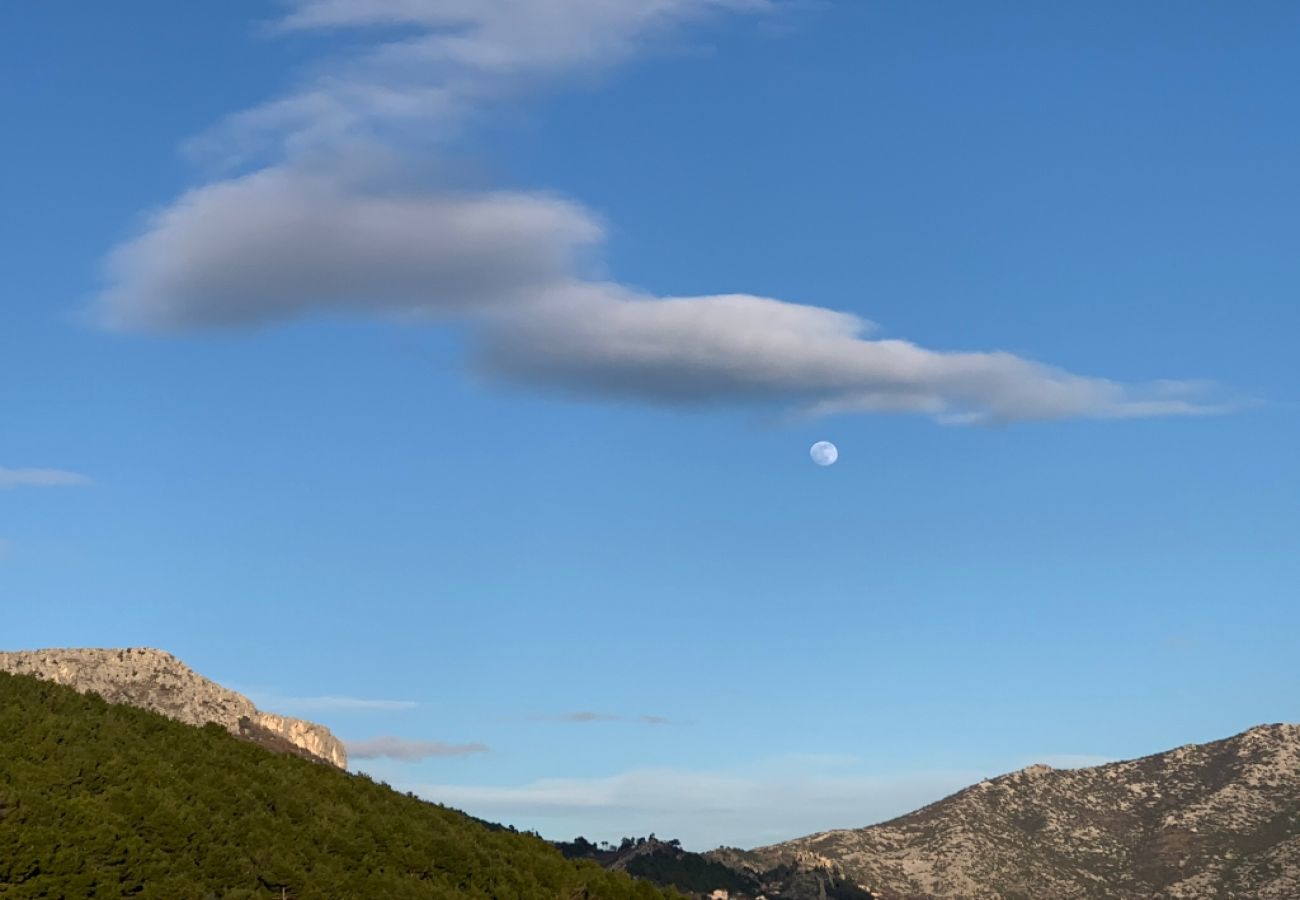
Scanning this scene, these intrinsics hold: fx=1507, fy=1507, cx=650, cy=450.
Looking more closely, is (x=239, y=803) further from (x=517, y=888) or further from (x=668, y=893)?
(x=668, y=893)

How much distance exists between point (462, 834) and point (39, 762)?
894 inches

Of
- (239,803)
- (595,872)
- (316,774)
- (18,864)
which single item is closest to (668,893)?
(595,872)

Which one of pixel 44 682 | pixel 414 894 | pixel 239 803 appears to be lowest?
pixel 414 894

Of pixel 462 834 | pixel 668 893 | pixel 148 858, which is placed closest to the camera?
pixel 148 858

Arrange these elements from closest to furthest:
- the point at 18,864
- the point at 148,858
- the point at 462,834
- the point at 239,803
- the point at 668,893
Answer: the point at 18,864 → the point at 148,858 → the point at 239,803 → the point at 462,834 → the point at 668,893

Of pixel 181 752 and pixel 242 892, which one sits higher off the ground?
pixel 181 752

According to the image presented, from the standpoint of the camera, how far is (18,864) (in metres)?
51.6

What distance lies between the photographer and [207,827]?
6009 centimetres

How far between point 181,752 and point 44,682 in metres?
8.30

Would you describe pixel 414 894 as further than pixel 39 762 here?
Yes

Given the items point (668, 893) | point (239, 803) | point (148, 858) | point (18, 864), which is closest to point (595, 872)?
point (668, 893)

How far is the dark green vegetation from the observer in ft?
177

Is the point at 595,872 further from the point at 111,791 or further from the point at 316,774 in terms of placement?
the point at 111,791

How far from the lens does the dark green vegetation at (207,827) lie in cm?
5388
